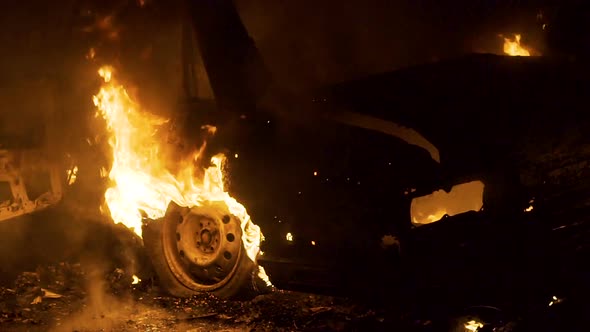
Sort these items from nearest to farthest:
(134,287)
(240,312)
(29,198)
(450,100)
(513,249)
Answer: (513,249) → (450,100) → (240,312) → (134,287) → (29,198)

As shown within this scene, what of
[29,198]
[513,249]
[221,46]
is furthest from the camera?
[29,198]

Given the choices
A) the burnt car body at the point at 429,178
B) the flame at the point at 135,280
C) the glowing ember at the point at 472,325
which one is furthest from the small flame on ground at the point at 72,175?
the glowing ember at the point at 472,325

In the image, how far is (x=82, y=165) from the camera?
7977 millimetres

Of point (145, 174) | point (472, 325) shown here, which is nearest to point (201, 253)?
point (145, 174)

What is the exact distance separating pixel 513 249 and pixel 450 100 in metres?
1.29

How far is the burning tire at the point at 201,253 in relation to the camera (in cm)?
546

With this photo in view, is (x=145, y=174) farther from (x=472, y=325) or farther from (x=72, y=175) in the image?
(x=472, y=325)

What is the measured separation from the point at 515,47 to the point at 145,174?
657 centimetres

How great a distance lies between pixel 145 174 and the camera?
19.8 feet

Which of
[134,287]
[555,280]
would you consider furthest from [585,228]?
[134,287]

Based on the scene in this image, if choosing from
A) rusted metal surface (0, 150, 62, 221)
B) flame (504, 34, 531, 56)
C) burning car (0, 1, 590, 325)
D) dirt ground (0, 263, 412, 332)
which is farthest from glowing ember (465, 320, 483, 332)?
flame (504, 34, 531, 56)

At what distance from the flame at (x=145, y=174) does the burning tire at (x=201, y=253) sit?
5.0 inches

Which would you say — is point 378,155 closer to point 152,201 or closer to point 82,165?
point 152,201

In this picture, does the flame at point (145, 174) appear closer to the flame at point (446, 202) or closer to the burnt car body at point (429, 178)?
the burnt car body at point (429, 178)
